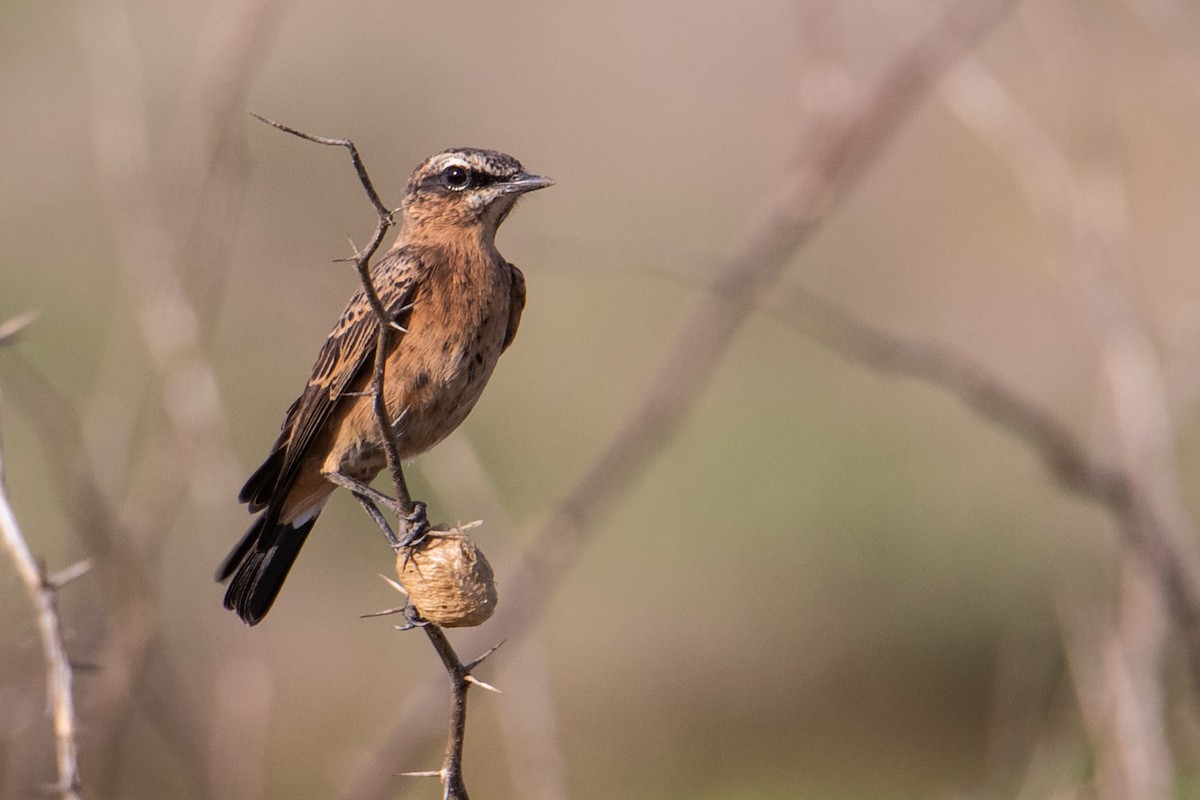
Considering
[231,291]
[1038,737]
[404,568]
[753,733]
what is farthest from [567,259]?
[404,568]

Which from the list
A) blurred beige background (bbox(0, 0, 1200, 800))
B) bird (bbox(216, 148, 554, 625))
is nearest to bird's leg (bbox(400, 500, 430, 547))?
bird (bbox(216, 148, 554, 625))

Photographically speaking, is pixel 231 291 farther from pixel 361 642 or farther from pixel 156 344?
pixel 156 344

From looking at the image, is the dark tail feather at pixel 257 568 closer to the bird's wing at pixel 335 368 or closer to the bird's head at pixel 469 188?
the bird's wing at pixel 335 368

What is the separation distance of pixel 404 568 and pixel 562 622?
27.3 feet

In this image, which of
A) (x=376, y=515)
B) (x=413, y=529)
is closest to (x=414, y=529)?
(x=413, y=529)

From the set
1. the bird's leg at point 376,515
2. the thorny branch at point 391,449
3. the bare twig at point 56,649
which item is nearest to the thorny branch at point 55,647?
the bare twig at point 56,649

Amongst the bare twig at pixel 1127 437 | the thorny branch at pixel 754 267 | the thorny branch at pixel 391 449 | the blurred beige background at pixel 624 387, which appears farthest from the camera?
the blurred beige background at pixel 624 387

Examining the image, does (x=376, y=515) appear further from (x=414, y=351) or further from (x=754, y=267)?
(x=754, y=267)

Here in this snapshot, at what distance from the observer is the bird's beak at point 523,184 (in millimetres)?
4828

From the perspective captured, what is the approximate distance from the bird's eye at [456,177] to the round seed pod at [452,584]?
1661mm

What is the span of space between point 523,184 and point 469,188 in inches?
10.9

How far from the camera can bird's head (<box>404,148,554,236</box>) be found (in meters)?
5.05

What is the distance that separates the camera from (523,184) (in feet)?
16.1

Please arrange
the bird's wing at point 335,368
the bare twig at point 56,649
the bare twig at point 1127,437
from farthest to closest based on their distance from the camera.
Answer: the bare twig at point 1127,437
the bird's wing at point 335,368
the bare twig at point 56,649
